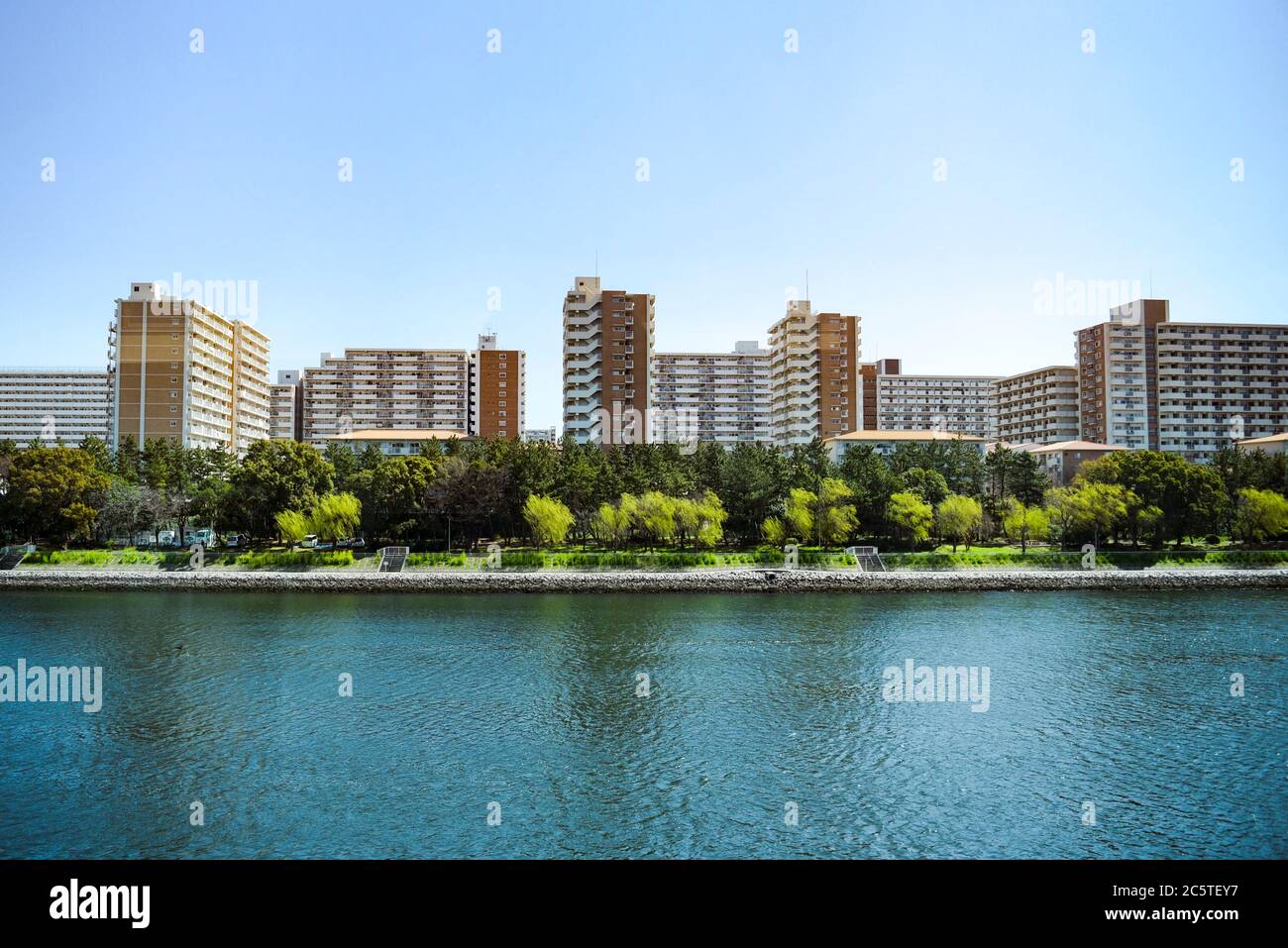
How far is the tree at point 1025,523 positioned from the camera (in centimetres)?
4919

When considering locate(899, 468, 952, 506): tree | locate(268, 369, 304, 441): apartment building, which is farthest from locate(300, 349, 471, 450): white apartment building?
locate(899, 468, 952, 506): tree

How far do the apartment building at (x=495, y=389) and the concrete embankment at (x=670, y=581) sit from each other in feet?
202

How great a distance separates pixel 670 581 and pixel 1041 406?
248 feet

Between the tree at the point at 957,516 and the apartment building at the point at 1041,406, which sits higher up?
the apartment building at the point at 1041,406

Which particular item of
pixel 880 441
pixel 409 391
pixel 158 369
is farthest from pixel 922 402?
pixel 158 369

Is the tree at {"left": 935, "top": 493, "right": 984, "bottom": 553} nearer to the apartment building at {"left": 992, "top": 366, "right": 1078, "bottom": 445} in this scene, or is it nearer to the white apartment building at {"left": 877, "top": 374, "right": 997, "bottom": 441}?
the apartment building at {"left": 992, "top": 366, "right": 1078, "bottom": 445}

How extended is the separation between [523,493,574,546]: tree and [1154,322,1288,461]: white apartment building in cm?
7495

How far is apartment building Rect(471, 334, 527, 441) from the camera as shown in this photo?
103750mm

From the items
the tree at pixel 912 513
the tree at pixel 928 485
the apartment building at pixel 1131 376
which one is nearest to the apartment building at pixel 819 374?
the apartment building at pixel 1131 376

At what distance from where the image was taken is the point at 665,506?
158 feet

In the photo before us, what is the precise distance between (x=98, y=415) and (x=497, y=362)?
73889 mm

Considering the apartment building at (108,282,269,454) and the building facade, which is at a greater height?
the apartment building at (108,282,269,454)

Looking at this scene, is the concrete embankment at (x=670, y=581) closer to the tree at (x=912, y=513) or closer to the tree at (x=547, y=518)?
the tree at (x=547, y=518)
